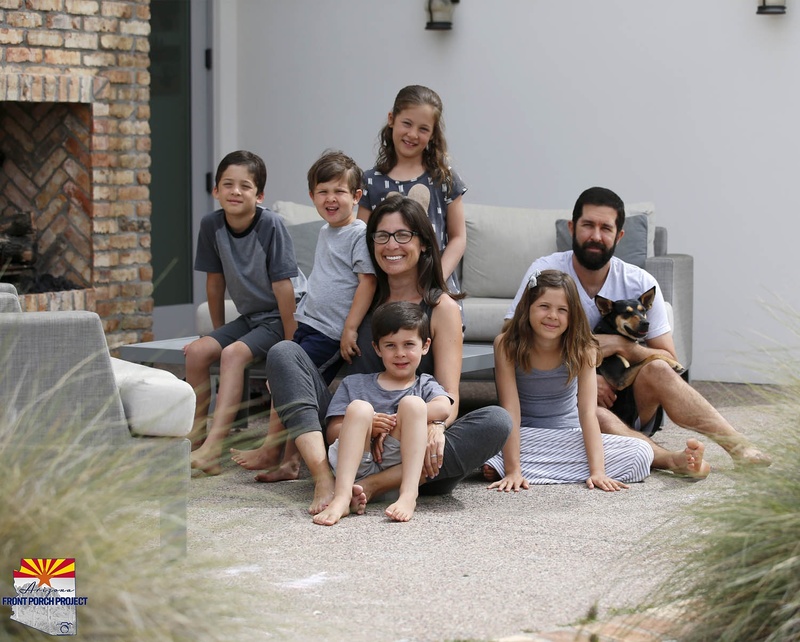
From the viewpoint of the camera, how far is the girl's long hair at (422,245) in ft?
11.4

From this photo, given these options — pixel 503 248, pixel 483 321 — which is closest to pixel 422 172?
pixel 483 321

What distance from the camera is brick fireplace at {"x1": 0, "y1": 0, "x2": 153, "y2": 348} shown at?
5.45m

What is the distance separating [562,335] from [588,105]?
103 inches

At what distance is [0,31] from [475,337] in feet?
8.13

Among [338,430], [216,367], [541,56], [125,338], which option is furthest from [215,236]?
[541,56]

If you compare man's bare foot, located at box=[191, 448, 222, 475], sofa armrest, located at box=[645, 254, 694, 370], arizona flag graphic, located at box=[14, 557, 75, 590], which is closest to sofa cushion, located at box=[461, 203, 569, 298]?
sofa armrest, located at box=[645, 254, 694, 370]

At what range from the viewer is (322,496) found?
3.19m

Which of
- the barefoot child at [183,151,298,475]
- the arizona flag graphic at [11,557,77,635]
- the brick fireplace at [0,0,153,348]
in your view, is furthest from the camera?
the brick fireplace at [0,0,153,348]

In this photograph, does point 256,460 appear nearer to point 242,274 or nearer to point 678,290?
point 242,274

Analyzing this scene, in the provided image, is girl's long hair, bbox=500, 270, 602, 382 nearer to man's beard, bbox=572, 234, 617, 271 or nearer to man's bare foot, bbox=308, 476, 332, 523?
man's beard, bbox=572, 234, 617, 271

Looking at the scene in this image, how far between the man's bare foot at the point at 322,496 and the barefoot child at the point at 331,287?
0.39 metres

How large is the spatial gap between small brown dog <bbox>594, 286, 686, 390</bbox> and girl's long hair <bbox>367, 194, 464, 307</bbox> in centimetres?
60

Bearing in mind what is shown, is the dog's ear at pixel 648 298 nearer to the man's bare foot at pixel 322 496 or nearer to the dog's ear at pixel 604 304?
the dog's ear at pixel 604 304

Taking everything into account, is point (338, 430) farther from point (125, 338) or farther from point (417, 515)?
point (125, 338)
